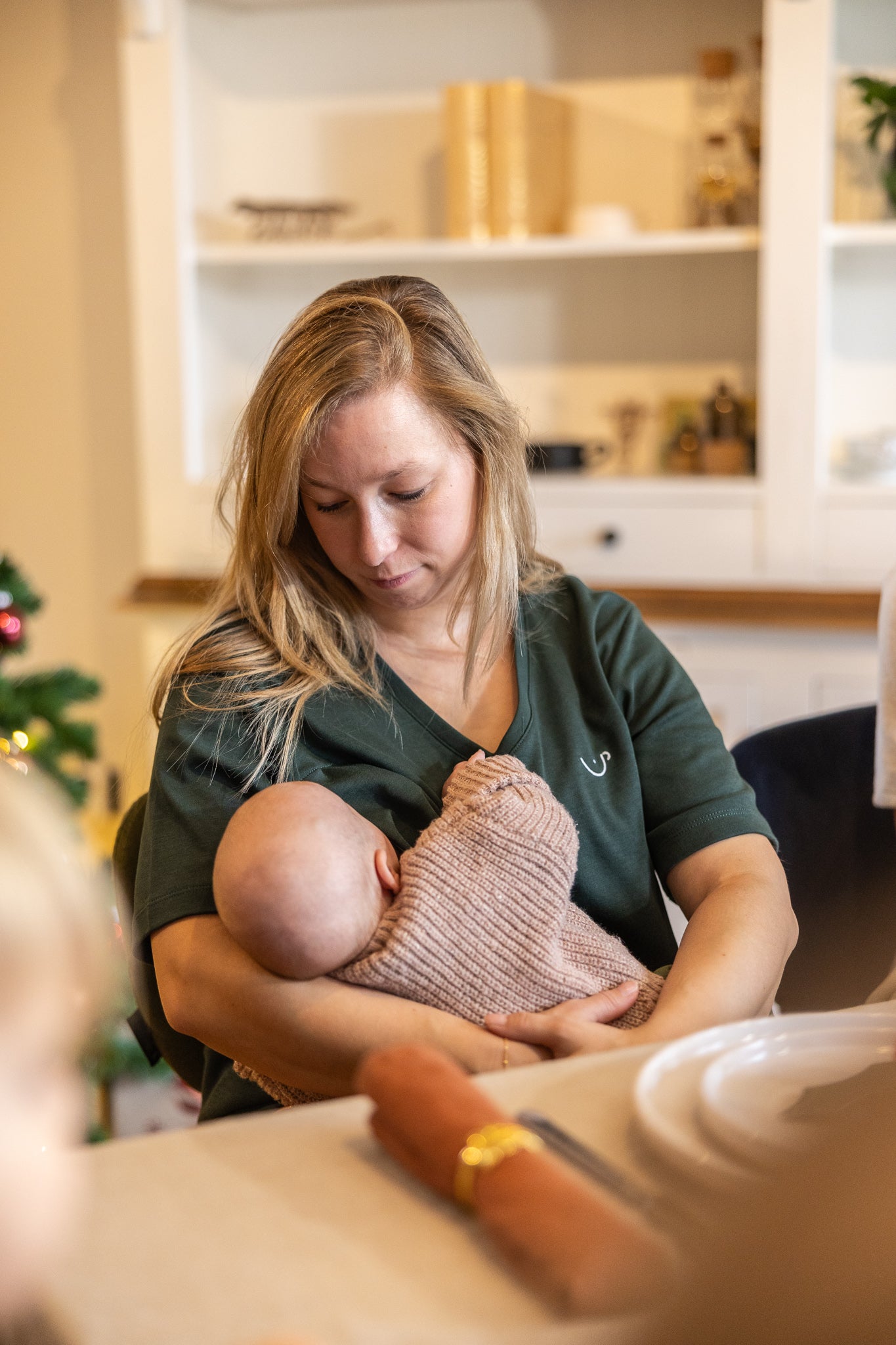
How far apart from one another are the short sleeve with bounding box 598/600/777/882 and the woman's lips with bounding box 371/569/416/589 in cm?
23

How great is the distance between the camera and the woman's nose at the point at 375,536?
3.96 ft

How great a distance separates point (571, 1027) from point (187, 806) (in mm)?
416

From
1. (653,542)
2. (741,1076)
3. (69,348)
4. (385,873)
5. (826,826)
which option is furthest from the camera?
(69,348)

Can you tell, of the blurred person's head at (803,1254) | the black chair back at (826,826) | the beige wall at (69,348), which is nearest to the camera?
the blurred person's head at (803,1254)

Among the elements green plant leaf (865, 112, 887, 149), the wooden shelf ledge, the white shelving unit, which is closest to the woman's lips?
the wooden shelf ledge

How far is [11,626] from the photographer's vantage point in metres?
1.98

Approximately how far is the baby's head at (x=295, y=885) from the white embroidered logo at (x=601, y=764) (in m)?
0.31

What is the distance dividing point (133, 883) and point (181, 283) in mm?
1909

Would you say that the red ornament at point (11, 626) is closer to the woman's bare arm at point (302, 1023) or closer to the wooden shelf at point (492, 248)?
the woman's bare arm at point (302, 1023)

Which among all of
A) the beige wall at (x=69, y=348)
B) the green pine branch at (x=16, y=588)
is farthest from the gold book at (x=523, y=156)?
the green pine branch at (x=16, y=588)

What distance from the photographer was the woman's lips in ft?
4.13

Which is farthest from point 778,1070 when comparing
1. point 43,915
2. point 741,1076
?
point 43,915

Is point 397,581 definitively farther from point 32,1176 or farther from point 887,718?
point 32,1176

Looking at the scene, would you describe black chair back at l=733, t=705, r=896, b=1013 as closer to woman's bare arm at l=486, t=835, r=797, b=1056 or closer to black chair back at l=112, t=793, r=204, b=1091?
woman's bare arm at l=486, t=835, r=797, b=1056
